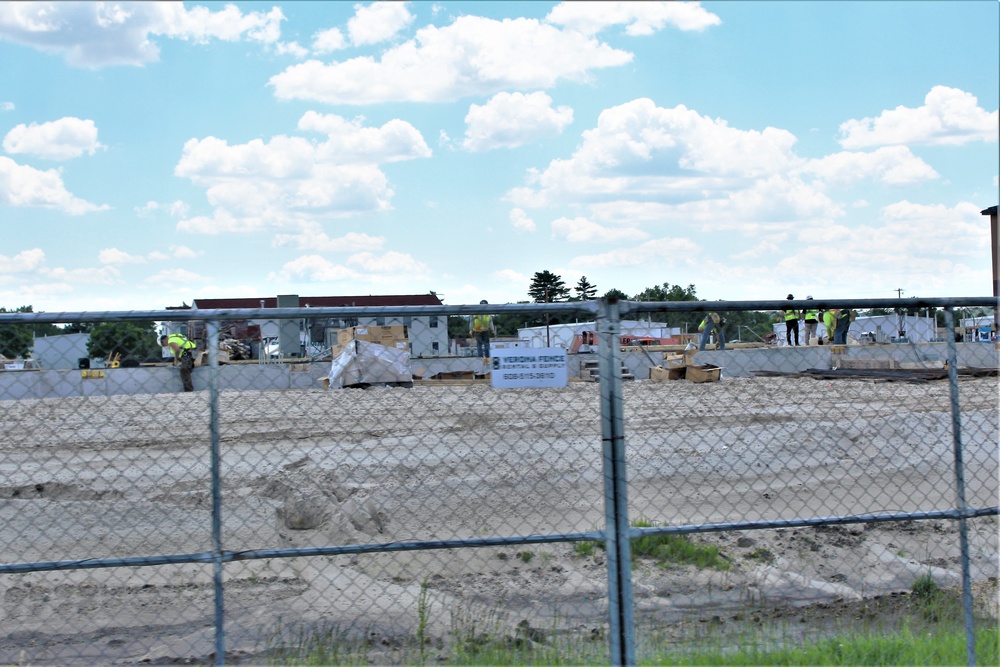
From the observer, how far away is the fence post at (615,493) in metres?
4.03

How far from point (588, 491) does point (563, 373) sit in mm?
5583

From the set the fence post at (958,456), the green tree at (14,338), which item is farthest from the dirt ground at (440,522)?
the green tree at (14,338)

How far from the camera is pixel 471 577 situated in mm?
7441

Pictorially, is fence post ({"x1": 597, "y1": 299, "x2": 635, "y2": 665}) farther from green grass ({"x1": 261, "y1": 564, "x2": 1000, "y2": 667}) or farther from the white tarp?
the white tarp

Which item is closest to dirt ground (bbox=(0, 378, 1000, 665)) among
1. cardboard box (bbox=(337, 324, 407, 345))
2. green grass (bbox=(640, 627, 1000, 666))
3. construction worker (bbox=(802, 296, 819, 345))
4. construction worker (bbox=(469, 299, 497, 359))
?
construction worker (bbox=(469, 299, 497, 359))

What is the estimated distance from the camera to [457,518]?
884cm

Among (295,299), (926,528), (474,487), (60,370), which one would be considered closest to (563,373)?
(60,370)

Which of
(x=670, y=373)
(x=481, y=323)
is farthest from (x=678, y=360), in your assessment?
(x=481, y=323)

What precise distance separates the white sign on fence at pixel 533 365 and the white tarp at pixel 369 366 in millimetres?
11512

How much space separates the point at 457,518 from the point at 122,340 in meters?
5.18

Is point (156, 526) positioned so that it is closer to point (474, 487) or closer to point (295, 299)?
point (474, 487)

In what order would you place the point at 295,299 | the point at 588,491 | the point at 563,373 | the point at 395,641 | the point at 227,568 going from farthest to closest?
the point at 295,299
the point at 588,491
the point at 227,568
the point at 395,641
the point at 563,373

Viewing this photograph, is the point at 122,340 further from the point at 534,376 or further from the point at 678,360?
the point at 678,360

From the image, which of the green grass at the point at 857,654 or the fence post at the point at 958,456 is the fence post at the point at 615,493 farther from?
the fence post at the point at 958,456
